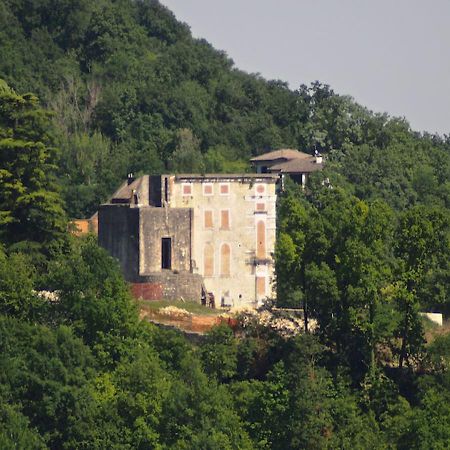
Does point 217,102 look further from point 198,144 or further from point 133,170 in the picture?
point 133,170

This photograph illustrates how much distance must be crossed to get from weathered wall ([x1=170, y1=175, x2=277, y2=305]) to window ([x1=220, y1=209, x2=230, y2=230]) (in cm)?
3

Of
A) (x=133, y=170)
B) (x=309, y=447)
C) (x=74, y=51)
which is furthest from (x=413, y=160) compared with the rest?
(x=309, y=447)

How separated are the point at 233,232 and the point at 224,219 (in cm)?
47

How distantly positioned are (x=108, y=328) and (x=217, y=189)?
11936mm

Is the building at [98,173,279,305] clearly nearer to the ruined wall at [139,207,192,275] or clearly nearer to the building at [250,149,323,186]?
the ruined wall at [139,207,192,275]

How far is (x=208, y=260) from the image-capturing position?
65.4 meters

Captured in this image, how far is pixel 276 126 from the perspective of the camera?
303 ft

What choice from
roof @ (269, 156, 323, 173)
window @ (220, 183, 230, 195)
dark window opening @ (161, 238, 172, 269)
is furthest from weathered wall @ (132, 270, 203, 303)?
roof @ (269, 156, 323, 173)

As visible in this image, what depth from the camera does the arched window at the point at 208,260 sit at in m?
65.3

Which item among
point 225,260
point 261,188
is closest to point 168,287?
point 225,260

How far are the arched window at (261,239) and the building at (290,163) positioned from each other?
12.5 meters

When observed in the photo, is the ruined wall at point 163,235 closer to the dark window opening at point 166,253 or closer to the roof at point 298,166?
the dark window opening at point 166,253

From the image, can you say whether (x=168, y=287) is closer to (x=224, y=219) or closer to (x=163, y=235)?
(x=163, y=235)

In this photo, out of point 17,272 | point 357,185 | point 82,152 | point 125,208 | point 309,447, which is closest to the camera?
point 309,447
